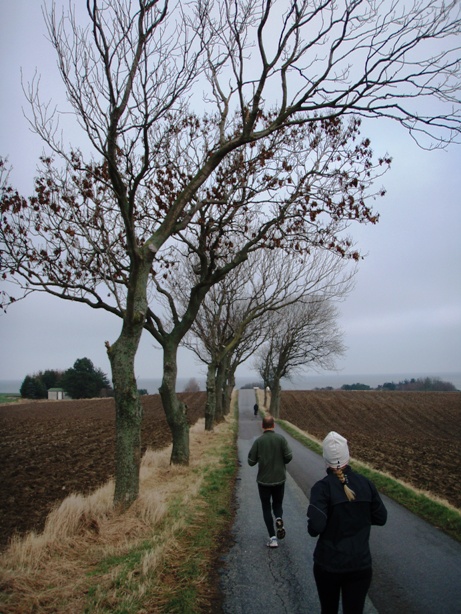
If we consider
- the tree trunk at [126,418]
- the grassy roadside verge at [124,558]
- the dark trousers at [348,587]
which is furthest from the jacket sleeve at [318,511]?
the tree trunk at [126,418]

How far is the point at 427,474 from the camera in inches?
577

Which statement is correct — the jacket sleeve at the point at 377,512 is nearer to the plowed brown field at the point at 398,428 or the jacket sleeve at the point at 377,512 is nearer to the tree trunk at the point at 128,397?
the tree trunk at the point at 128,397

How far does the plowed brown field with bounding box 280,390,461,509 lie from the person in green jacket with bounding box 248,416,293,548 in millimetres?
5691

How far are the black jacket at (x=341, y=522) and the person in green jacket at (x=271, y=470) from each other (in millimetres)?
3274

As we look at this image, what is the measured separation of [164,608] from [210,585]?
2.59 ft

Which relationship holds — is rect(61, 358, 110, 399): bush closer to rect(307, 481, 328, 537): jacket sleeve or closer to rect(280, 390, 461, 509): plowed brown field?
rect(280, 390, 461, 509): plowed brown field

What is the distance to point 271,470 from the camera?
7023 mm

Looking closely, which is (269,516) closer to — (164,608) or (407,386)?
(164,608)

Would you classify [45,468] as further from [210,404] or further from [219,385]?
[219,385]

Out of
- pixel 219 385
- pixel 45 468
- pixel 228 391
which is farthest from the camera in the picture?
pixel 228 391

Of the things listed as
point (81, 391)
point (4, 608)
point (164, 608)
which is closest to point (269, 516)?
point (164, 608)

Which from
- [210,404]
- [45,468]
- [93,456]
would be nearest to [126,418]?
[45,468]

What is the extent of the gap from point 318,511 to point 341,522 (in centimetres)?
23

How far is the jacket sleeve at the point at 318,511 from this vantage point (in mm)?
3561
